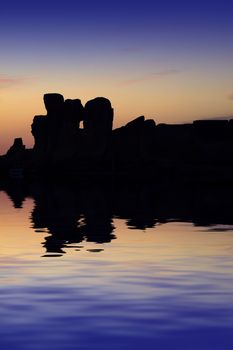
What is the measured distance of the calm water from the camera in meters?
12.9

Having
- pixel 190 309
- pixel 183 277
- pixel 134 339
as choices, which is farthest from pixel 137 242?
pixel 134 339

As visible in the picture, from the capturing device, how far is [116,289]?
1775cm

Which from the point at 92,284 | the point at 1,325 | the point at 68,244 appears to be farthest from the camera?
the point at 68,244

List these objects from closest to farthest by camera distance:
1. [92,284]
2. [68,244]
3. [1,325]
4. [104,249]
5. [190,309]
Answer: [1,325]
[190,309]
[92,284]
[104,249]
[68,244]

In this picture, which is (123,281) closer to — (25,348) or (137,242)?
(25,348)

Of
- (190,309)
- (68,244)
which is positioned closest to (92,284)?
(190,309)

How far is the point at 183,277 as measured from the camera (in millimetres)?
19547

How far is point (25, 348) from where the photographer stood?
39.4ft

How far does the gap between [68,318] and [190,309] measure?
2.55 metres

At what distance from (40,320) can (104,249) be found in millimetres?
12672

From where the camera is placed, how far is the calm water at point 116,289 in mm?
12852

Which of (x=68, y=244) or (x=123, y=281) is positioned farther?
(x=68, y=244)

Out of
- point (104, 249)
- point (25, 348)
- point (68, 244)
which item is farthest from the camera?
point (68, 244)

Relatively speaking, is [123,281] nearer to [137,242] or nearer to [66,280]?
[66,280]
